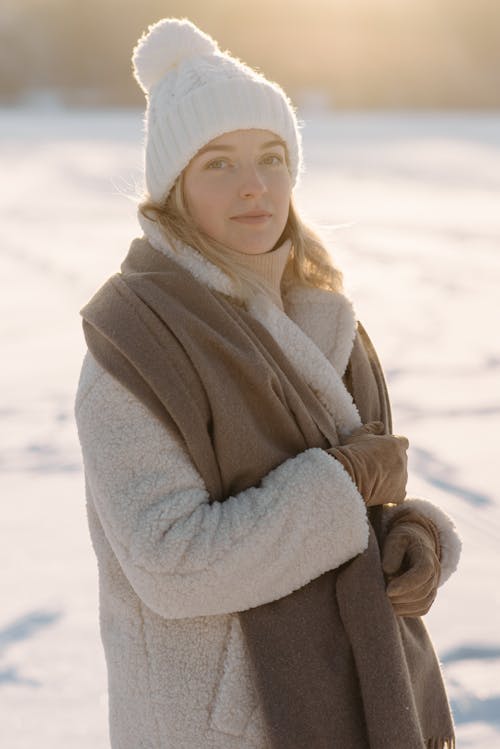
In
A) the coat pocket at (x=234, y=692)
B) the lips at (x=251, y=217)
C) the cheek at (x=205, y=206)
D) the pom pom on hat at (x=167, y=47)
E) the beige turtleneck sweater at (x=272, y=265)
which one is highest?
the pom pom on hat at (x=167, y=47)

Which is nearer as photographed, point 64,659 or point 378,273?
point 64,659

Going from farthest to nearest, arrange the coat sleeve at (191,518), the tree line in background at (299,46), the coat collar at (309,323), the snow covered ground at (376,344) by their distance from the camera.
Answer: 1. the tree line in background at (299,46)
2. the snow covered ground at (376,344)
3. the coat collar at (309,323)
4. the coat sleeve at (191,518)

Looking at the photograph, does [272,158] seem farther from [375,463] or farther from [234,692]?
[234,692]

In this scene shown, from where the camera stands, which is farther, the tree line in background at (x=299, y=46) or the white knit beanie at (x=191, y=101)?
the tree line in background at (x=299, y=46)

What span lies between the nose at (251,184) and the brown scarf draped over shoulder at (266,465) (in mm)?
134

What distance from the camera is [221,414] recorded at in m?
1.30

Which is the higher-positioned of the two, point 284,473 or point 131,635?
Answer: point 284,473

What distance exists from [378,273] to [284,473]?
198 inches

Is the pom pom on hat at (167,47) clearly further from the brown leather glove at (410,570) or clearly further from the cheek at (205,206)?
the brown leather glove at (410,570)

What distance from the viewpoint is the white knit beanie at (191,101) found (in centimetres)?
143

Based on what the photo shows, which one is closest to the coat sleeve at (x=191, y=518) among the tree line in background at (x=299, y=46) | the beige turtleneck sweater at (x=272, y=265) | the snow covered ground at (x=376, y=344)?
the beige turtleneck sweater at (x=272, y=265)

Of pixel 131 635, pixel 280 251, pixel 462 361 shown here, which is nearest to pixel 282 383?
pixel 280 251

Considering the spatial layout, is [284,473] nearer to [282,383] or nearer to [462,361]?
[282,383]

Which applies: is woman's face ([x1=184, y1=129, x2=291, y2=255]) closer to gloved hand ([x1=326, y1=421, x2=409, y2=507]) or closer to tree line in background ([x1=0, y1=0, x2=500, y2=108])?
gloved hand ([x1=326, y1=421, x2=409, y2=507])
